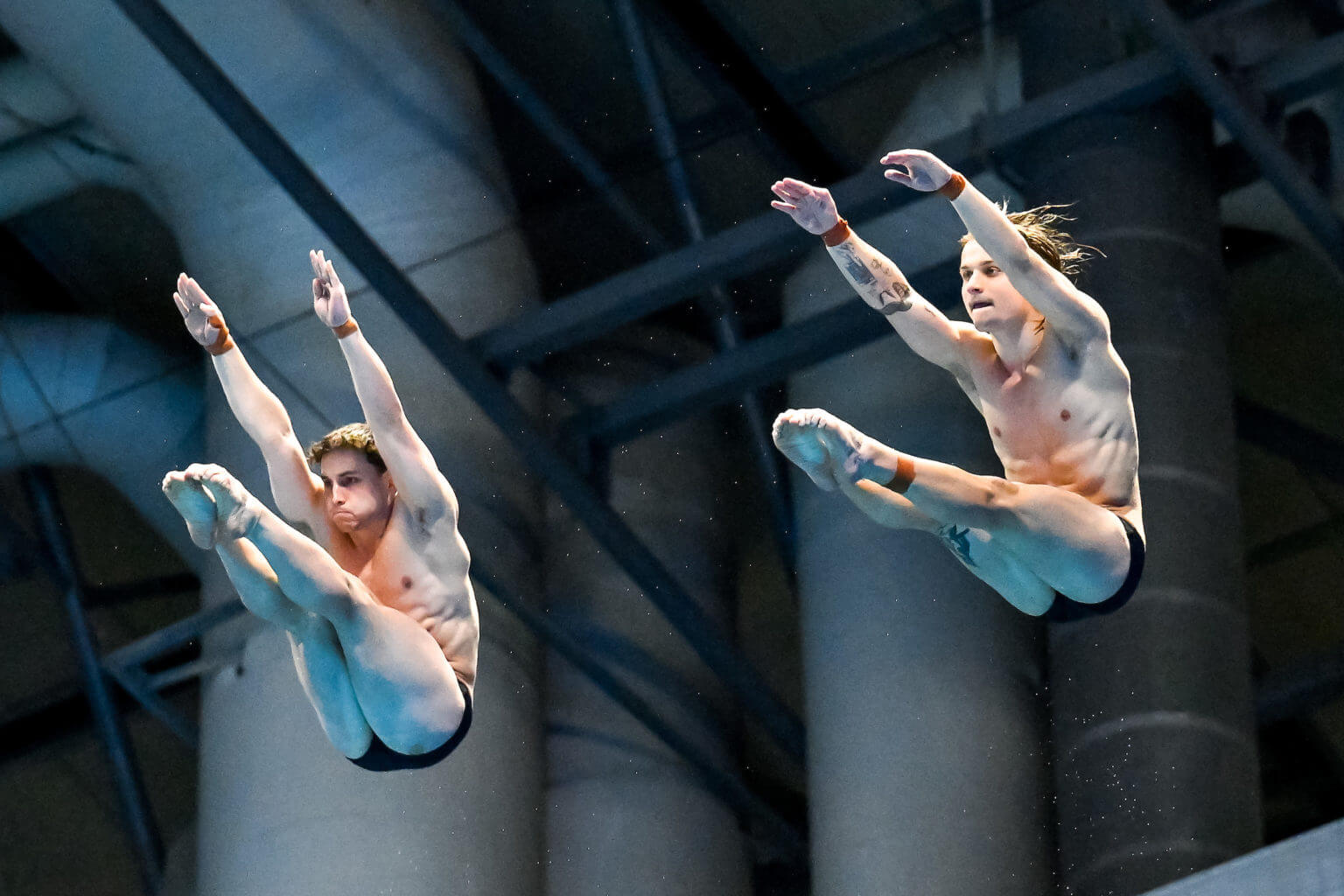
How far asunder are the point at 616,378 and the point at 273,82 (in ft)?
11.7

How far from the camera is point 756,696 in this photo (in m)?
13.3

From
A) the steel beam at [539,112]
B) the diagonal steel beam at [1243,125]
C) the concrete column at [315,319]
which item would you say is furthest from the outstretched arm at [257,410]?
the diagonal steel beam at [1243,125]

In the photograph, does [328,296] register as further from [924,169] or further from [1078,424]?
[1078,424]

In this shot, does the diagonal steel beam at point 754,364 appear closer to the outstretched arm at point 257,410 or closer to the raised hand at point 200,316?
the outstretched arm at point 257,410

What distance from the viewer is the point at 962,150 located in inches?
446

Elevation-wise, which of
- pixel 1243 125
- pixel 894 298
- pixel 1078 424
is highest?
pixel 1243 125

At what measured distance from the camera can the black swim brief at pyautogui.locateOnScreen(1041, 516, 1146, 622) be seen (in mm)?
7691

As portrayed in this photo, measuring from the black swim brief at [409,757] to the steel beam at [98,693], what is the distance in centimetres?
559

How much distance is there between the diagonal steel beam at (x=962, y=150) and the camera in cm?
1105

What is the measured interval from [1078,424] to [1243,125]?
3.77m

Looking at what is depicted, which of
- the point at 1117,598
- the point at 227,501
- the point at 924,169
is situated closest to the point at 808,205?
the point at 924,169

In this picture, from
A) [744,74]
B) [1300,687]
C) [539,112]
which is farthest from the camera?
[1300,687]

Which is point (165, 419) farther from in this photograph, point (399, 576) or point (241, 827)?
point (399, 576)

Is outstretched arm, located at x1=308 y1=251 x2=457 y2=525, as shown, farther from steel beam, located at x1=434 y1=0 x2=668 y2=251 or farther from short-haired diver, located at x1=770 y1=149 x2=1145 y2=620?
steel beam, located at x1=434 y1=0 x2=668 y2=251
